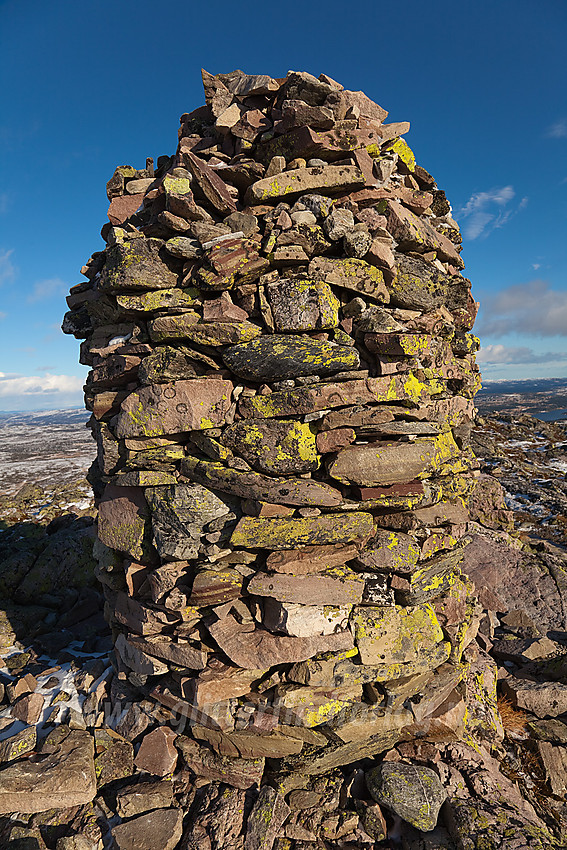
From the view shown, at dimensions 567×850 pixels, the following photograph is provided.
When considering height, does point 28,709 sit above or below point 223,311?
below

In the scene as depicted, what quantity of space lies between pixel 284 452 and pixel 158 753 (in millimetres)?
4778

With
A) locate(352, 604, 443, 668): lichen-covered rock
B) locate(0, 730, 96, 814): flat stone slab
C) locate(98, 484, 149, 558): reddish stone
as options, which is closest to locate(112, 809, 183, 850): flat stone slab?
locate(0, 730, 96, 814): flat stone slab

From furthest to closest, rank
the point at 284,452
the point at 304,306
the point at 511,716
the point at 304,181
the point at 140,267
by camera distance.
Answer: the point at 511,716, the point at 304,181, the point at 140,267, the point at 304,306, the point at 284,452

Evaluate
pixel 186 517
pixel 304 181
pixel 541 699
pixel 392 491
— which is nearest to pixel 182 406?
pixel 186 517

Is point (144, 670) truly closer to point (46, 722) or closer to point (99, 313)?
point (46, 722)

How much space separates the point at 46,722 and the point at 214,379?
637 centimetres

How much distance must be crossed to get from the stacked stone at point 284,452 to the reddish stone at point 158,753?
24 centimetres

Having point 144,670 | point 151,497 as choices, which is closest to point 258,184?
point 151,497

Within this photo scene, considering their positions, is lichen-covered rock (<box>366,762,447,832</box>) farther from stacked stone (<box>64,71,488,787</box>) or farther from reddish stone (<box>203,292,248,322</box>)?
reddish stone (<box>203,292,248,322</box>)

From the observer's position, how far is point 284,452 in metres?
5.76

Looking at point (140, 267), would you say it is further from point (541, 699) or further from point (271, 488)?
point (541, 699)

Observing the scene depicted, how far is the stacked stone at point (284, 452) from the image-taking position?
18.7 ft

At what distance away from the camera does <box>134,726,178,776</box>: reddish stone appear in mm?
5902

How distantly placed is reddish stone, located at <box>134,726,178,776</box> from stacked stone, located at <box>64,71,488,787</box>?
24 centimetres
